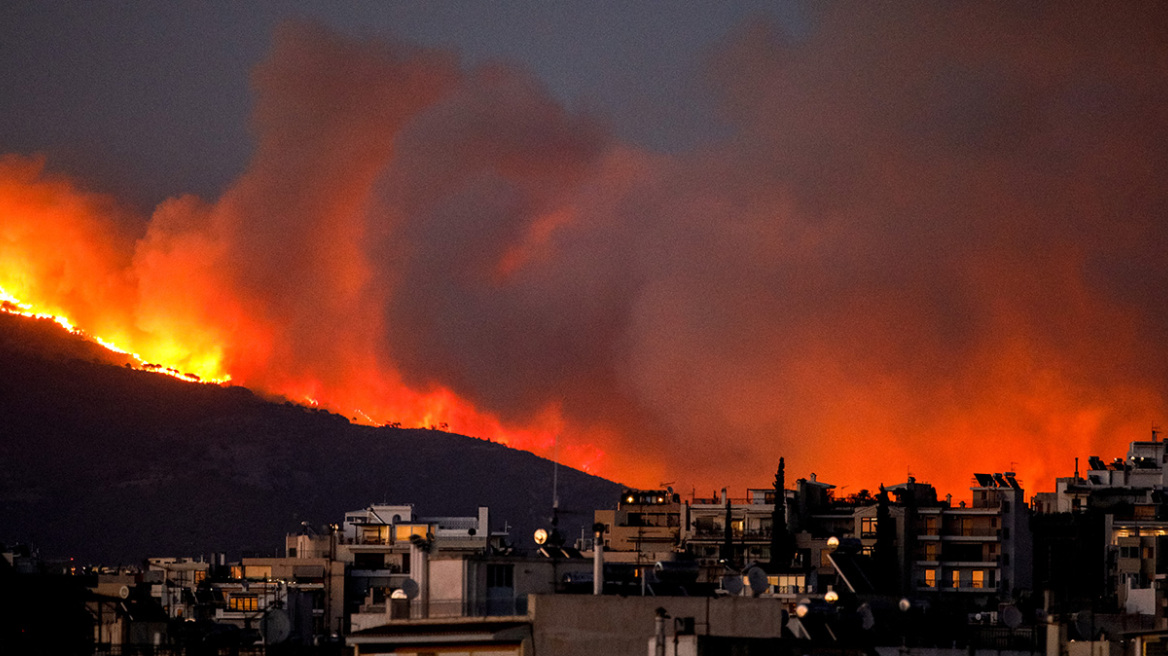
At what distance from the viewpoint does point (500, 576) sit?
5350cm

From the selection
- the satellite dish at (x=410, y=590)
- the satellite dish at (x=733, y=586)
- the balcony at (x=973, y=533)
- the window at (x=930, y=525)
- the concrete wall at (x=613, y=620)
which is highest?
the window at (x=930, y=525)

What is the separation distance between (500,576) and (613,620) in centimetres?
526

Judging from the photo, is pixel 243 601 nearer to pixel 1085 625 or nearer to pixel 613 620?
pixel 1085 625

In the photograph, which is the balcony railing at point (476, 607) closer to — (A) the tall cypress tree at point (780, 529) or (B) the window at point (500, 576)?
(B) the window at point (500, 576)

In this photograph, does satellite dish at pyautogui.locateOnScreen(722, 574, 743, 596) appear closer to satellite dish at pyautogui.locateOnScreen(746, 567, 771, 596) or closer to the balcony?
satellite dish at pyautogui.locateOnScreen(746, 567, 771, 596)

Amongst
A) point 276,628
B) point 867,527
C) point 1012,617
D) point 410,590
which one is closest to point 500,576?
point 410,590

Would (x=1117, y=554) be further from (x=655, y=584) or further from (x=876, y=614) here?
(x=655, y=584)

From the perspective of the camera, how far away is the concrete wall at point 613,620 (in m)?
48.7

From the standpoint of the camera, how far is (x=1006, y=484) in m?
140

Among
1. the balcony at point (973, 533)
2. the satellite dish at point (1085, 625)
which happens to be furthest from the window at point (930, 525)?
the satellite dish at point (1085, 625)

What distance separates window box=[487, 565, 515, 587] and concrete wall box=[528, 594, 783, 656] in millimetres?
4010

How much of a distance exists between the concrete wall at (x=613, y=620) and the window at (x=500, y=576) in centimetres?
401

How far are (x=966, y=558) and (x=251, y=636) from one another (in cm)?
6500

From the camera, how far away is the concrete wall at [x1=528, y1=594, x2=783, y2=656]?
160ft
